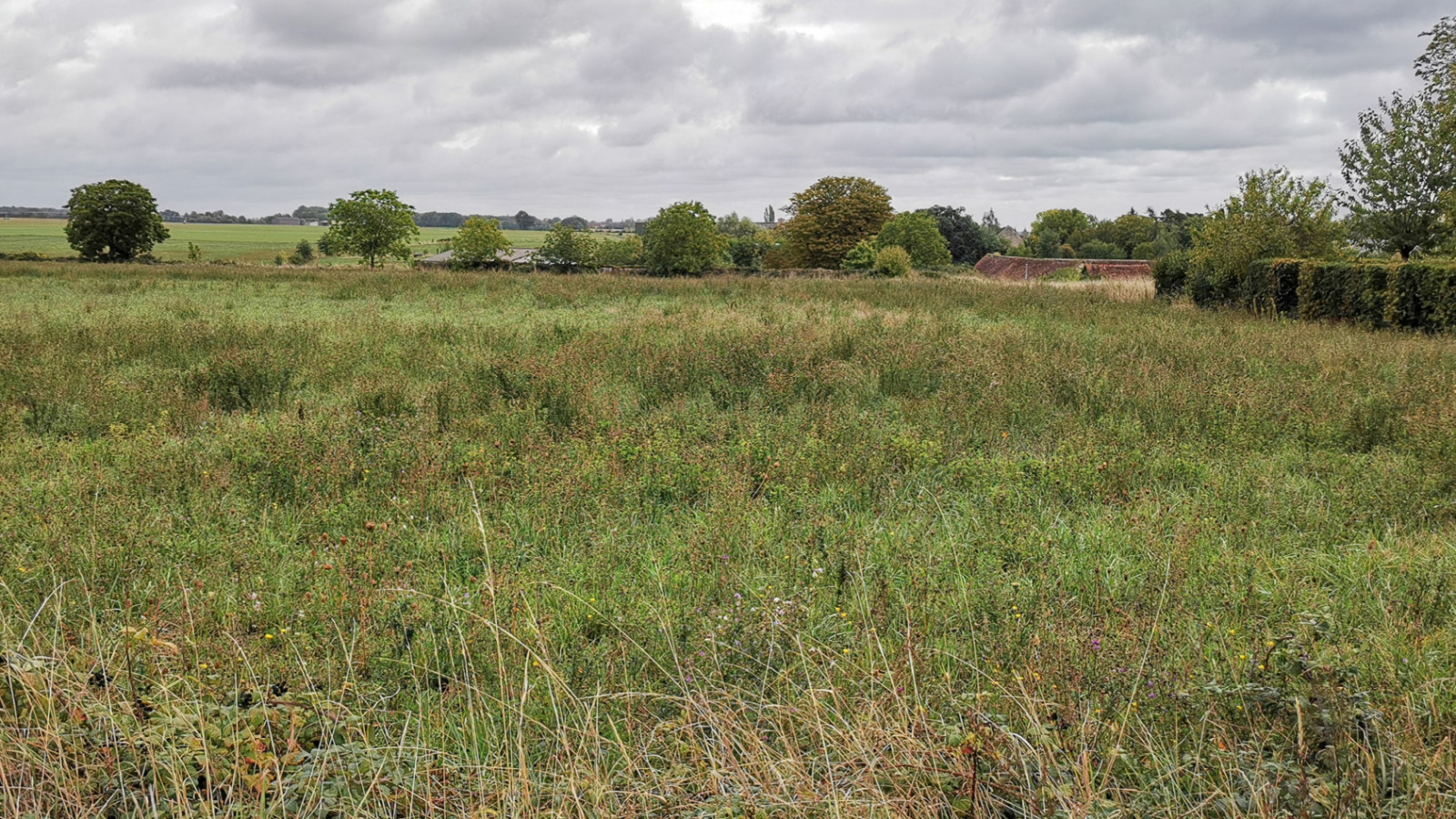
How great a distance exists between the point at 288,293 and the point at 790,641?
81.4 ft

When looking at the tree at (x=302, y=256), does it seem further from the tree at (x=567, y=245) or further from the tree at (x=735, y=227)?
the tree at (x=735, y=227)

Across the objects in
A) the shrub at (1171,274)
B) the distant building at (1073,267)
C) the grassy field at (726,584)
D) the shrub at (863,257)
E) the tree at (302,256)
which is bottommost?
the grassy field at (726,584)

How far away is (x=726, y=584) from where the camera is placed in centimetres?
436

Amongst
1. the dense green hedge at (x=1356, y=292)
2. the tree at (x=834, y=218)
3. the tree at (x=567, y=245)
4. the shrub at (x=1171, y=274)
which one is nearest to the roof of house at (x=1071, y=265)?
the tree at (x=834, y=218)

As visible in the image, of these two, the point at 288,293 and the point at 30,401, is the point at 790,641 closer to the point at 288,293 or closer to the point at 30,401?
the point at 30,401

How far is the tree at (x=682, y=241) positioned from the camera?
198 feet

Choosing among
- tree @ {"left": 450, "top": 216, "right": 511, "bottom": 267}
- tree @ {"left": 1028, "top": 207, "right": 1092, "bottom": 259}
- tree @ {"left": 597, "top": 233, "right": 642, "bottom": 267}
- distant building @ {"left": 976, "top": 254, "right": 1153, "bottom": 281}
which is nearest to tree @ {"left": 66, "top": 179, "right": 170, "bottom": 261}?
tree @ {"left": 450, "top": 216, "right": 511, "bottom": 267}

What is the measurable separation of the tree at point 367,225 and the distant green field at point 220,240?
241 inches

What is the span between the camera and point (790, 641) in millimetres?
3705

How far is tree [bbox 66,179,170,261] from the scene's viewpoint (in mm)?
62500

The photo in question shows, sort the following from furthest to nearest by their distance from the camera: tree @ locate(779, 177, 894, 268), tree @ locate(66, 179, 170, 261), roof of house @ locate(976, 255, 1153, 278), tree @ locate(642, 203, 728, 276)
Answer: tree @ locate(779, 177, 894, 268) < tree @ locate(66, 179, 170, 261) < tree @ locate(642, 203, 728, 276) < roof of house @ locate(976, 255, 1153, 278)

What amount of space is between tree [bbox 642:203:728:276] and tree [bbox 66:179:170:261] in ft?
134

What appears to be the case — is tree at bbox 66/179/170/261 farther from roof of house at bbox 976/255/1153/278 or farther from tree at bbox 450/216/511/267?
roof of house at bbox 976/255/1153/278

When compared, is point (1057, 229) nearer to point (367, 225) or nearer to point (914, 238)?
point (914, 238)
